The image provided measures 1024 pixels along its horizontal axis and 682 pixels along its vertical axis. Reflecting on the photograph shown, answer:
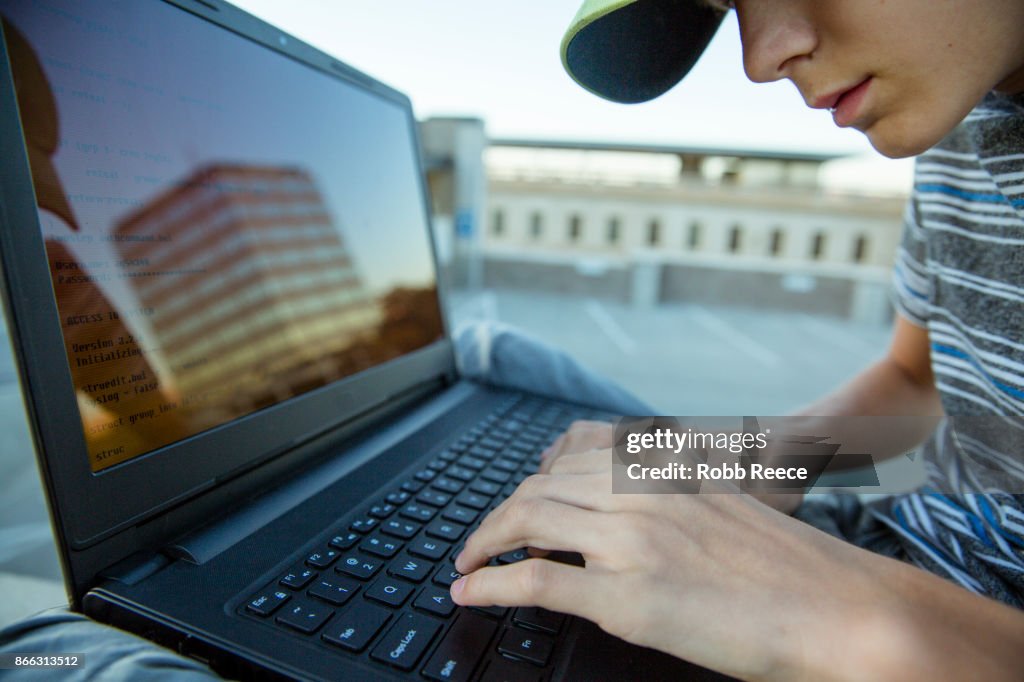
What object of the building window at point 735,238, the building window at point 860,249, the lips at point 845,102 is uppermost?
the lips at point 845,102

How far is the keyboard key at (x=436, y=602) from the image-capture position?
345 mm

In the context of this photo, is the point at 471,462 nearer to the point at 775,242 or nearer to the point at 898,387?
the point at 898,387

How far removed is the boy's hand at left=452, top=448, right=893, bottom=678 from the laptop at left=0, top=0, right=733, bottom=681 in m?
0.04

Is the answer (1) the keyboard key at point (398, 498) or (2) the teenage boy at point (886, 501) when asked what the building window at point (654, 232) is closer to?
(2) the teenage boy at point (886, 501)

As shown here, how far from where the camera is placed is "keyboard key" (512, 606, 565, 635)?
342 millimetres

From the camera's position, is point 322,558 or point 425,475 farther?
point 425,475

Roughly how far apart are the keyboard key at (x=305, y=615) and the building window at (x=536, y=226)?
19686mm

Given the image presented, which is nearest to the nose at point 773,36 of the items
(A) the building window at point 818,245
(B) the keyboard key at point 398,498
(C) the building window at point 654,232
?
(B) the keyboard key at point 398,498

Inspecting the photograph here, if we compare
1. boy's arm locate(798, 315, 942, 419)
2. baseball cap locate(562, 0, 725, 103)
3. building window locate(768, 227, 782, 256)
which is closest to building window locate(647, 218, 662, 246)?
building window locate(768, 227, 782, 256)

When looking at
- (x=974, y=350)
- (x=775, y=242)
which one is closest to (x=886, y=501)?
(x=974, y=350)

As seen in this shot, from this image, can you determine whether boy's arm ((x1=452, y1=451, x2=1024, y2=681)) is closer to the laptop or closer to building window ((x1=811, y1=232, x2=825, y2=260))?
the laptop

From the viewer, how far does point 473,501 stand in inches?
18.8

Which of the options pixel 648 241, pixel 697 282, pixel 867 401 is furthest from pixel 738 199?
pixel 867 401

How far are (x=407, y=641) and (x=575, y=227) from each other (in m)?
20.1
